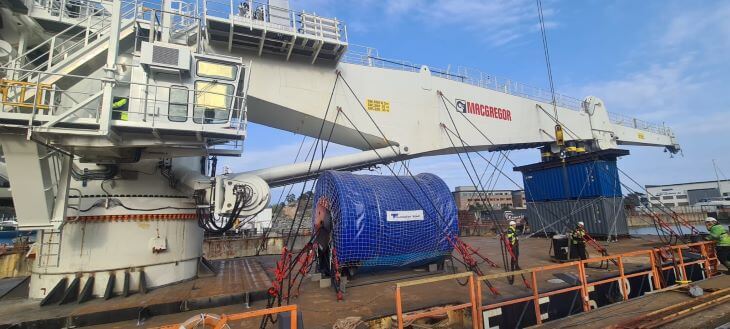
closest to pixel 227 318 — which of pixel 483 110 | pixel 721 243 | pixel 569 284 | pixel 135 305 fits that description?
pixel 135 305

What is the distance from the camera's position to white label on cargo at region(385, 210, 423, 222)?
30.6 feet

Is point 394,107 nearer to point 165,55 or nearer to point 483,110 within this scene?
point 483,110

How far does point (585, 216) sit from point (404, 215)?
13.9 m

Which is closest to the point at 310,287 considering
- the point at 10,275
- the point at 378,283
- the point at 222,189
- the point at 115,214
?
the point at 378,283

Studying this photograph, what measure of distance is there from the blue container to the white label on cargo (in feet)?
42.9

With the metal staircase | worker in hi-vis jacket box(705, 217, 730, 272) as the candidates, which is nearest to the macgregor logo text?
worker in hi-vis jacket box(705, 217, 730, 272)

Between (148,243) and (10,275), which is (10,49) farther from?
(10,275)

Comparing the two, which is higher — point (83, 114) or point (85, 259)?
point (83, 114)

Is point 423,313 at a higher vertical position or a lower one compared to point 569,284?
higher

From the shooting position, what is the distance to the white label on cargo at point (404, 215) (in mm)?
9319

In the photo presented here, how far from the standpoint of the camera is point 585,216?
1864cm

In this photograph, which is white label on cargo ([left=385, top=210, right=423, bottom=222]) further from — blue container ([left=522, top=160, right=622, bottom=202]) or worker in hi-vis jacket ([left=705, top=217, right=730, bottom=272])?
blue container ([left=522, top=160, right=622, bottom=202])

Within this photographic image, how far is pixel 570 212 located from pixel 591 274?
436 inches

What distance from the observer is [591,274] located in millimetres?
9336
